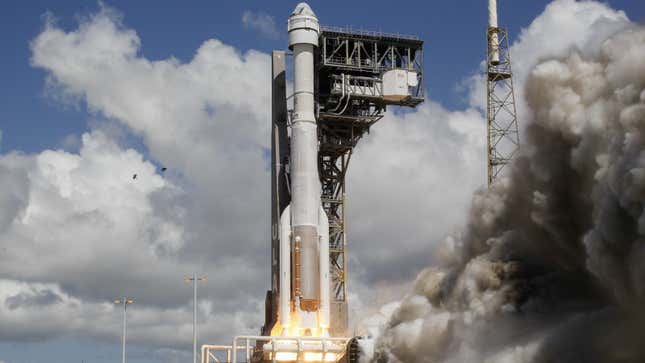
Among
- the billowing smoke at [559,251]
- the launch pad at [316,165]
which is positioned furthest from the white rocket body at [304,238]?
the billowing smoke at [559,251]

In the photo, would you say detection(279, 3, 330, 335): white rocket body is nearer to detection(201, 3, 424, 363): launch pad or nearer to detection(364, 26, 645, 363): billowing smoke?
detection(201, 3, 424, 363): launch pad

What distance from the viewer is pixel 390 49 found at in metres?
95.5

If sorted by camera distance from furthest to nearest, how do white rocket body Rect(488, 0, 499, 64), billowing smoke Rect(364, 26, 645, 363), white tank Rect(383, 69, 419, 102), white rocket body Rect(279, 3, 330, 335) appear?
white rocket body Rect(488, 0, 499, 64), white tank Rect(383, 69, 419, 102), white rocket body Rect(279, 3, 330, 335), billowing smoke Rect(364, 26, 645, 363)

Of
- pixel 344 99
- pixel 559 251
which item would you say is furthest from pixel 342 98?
pixel 559 251

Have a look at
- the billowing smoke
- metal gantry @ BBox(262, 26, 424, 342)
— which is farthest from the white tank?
the billowing smoke

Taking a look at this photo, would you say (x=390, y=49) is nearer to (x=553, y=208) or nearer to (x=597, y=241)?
(x=553, y=208)

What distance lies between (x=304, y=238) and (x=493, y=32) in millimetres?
28750

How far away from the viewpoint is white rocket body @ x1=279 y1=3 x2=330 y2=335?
3243 inches

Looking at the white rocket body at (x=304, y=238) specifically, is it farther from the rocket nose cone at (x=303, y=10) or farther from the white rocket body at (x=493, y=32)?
the white rocket body at (x=493, y=32)

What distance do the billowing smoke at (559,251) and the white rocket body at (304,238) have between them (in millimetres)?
12277

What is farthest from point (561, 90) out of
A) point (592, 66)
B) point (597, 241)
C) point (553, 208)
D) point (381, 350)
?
point (381, 350)

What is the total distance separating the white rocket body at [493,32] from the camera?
316 feet

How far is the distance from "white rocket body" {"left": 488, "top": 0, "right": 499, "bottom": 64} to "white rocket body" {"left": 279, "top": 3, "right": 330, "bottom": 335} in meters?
20.2

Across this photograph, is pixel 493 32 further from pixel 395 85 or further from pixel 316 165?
pixel 316 165
